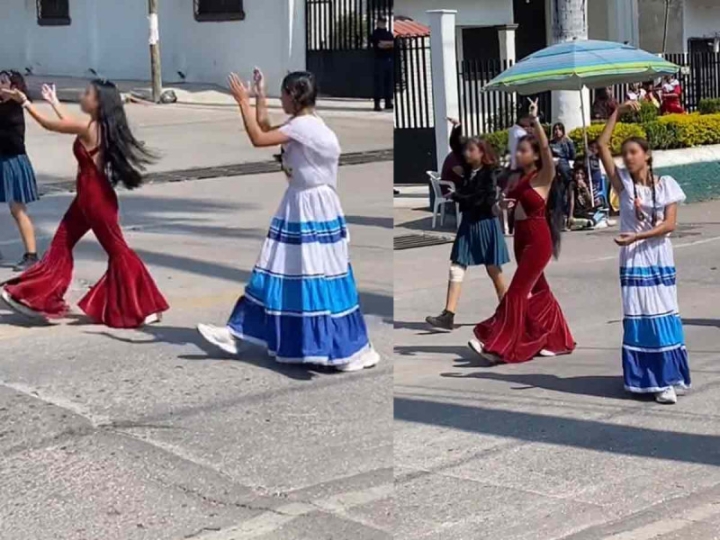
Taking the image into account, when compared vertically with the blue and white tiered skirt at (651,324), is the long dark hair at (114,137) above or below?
above

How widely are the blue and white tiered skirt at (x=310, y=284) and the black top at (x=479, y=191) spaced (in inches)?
98.9

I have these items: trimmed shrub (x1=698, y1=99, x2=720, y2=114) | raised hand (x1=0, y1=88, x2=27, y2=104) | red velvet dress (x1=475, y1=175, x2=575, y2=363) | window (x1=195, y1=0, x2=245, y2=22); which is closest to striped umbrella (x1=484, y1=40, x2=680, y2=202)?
red velvet dress (x1=475, y1=175, x2=575, y2=363)

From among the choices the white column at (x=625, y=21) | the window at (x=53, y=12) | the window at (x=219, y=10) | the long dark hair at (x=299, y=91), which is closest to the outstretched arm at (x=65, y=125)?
the long dark hair at (x=299, y=91)

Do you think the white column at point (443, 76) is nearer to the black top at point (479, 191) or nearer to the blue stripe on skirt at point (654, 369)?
the black top at point (479, 191)

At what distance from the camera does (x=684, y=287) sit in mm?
11961

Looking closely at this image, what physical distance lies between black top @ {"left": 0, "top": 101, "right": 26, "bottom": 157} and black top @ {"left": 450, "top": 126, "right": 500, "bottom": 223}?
11.4 feet

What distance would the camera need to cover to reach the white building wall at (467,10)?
2575cm

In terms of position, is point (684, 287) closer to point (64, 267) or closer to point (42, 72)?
point (64, 267)

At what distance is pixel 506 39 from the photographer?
85.5 ft

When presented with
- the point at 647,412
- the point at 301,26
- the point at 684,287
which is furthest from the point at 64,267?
the point at 301,26

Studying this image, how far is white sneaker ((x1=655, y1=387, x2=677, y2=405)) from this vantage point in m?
7.80

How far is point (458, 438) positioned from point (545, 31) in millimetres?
22365

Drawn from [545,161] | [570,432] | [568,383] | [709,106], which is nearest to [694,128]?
[709,106]

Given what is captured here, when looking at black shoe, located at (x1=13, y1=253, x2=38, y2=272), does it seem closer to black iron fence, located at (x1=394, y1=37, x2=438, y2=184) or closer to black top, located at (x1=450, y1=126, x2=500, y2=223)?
black top, located at (x1=450, y1=126, x2=500, y2=223)
